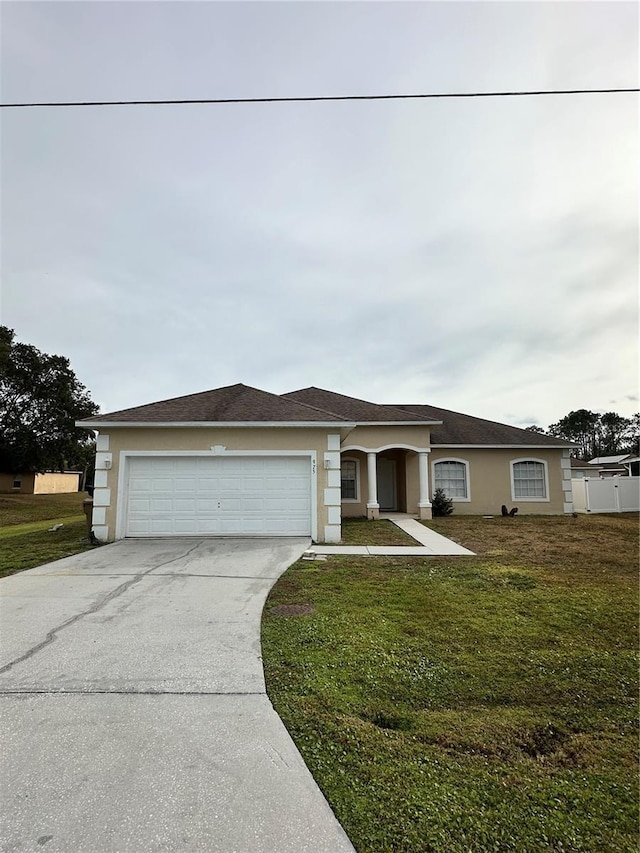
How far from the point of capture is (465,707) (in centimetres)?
327

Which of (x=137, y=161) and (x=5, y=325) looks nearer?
(x=137, y=161)

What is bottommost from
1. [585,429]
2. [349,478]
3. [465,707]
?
[465,707]

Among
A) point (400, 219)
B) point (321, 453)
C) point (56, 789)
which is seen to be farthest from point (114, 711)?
point (400, 219)

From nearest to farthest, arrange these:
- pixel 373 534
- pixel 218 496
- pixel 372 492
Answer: pixel 218 496 < pixel 373 534 < pixel 372 492

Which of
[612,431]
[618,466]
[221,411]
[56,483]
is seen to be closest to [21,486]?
[56,483]

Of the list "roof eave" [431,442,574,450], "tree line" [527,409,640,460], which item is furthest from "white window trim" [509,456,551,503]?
"tree line" [527,409,640,460]

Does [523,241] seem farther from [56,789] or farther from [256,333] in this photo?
[56,789]

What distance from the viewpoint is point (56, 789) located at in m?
2.32

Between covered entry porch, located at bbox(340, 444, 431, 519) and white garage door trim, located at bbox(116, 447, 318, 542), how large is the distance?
A: 4743mm

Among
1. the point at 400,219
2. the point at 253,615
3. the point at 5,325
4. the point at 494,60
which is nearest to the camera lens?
the point at 253,615

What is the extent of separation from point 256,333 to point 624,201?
437 inches

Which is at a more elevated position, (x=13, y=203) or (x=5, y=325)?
(x=5, y=325)

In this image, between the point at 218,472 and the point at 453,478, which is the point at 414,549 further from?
the point at 453,478

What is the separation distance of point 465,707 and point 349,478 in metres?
14.0
